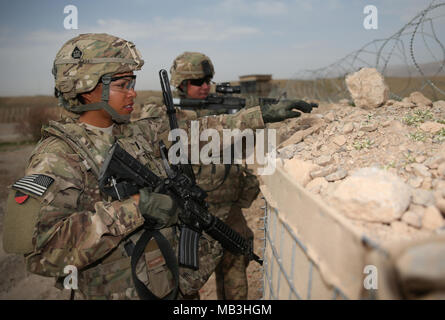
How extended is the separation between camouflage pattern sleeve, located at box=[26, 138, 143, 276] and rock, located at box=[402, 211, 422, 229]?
1511 millimetres

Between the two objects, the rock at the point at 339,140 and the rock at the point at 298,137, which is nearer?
the rock at the point at 339,140

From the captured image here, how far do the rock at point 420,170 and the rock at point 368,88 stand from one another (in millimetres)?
1422

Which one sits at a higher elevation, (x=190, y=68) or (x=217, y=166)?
(x=190, y=68)

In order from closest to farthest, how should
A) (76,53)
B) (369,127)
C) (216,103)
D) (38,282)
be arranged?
(369,127) → (76,53) → (216,103) → (38,282)

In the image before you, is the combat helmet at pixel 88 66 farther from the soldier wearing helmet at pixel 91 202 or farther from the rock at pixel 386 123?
the rock at pixel 386 123

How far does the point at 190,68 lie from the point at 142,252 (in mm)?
2980

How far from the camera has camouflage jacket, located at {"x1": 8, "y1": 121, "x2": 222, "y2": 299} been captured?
1613 mm

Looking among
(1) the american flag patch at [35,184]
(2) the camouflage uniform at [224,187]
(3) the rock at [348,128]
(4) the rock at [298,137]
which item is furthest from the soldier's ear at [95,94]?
(3) the rock at [348,128]

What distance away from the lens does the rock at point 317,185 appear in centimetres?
129

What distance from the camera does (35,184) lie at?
1.57 m

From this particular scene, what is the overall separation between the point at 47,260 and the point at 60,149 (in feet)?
2.35

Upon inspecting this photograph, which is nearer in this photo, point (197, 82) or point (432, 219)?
point (432, 219)

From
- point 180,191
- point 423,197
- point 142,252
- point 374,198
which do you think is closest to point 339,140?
point 423,197

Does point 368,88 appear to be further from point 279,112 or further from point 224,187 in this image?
point 224,187
